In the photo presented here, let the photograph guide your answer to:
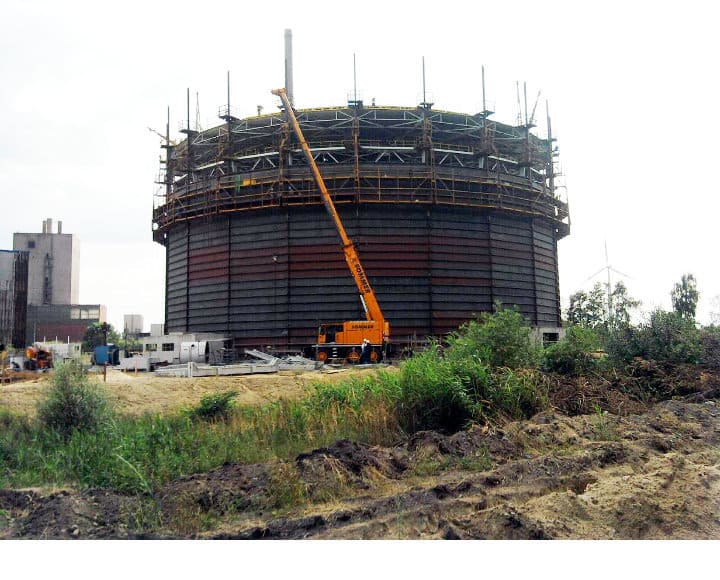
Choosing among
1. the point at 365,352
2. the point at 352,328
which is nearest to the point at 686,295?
the point at 365,352

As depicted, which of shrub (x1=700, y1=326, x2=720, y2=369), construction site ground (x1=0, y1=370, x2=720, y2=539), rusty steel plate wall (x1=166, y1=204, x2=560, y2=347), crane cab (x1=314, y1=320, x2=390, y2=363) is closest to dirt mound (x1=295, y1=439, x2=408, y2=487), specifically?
construction site ground (x1=0, y1=370, x2=720, y2=539)

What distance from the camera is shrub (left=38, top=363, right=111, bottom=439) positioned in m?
9.81

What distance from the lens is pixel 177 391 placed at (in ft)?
55.7

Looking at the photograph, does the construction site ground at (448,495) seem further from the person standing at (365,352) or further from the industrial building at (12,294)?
the person standing at (365,352)

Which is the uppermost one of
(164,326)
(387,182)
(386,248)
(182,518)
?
(387,182)

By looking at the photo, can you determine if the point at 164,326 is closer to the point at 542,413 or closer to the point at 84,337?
the point at 84,337

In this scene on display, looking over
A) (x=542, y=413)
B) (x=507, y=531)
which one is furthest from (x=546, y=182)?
(x=507, y=531)

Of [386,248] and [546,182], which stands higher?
[546,182]

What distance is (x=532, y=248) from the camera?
30297 mm

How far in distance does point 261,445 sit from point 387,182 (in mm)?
20252

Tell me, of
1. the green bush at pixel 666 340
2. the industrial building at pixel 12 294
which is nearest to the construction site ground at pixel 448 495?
the industrial building at pixel 12 294

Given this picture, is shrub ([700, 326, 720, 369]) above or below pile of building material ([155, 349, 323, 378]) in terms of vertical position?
above

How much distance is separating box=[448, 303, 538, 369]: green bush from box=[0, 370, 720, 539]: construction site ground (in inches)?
96.6

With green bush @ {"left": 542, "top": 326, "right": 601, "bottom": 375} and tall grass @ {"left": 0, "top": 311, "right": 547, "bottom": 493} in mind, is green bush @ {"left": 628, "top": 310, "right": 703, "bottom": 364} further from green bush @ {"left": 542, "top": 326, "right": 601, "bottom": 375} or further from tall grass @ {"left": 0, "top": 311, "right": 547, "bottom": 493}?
tall grass @ {"left": 0, "top": 311, "right": 547, "bottom": 493}
